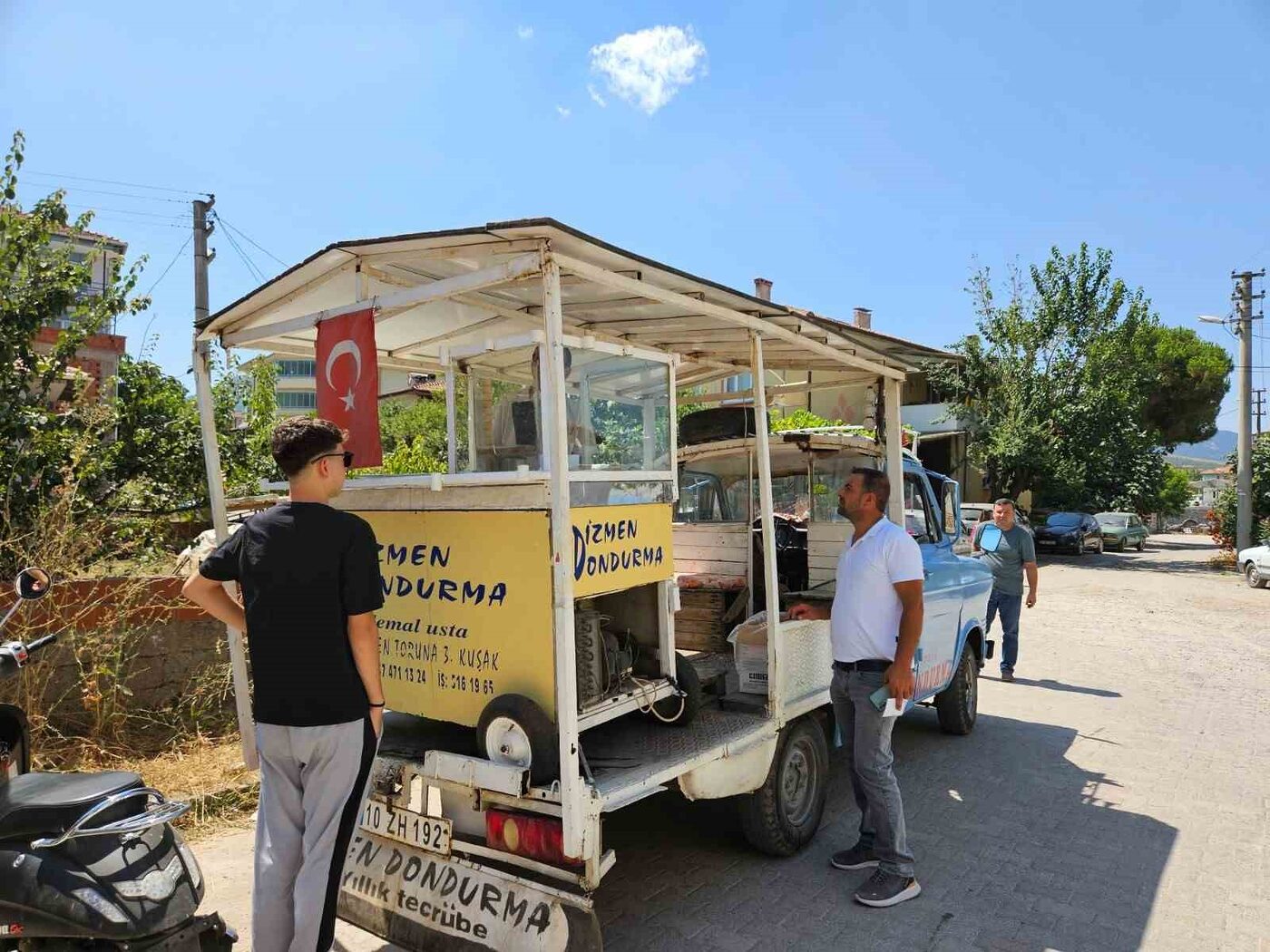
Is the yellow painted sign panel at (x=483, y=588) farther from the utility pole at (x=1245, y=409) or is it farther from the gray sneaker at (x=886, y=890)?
the utility pole at (x=1245, y=409)

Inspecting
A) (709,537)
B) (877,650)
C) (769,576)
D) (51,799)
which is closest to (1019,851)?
(877,650)

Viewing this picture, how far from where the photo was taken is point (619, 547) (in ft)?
12.1

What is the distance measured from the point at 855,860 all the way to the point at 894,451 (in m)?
2.76

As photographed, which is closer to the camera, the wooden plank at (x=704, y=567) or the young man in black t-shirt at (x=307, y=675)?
the young man in black t-shirt at (x=307, y=675)

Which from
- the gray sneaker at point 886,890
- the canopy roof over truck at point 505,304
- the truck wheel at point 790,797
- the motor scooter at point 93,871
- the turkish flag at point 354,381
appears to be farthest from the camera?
the truck wheel at point 790,797

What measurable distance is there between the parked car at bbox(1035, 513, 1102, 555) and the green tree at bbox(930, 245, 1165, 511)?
1.23m

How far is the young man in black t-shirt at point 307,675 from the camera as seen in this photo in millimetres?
2744

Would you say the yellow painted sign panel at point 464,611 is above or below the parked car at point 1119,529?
above

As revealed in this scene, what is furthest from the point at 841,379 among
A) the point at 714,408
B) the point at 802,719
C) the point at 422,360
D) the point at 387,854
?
the point at 387,854

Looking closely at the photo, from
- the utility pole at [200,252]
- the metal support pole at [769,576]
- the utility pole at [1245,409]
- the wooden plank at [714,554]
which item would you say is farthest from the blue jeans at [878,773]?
the utility pole at [1245,409]

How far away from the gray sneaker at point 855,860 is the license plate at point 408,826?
2172 mm

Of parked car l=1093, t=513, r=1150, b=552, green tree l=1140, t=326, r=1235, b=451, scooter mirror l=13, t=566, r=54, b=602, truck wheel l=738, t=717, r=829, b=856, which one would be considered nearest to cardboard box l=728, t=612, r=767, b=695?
truck wheel l=738, t=717, r=829, b=856

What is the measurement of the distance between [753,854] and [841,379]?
11.2 feet

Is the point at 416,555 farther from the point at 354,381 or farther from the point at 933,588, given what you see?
the point at 933,588
